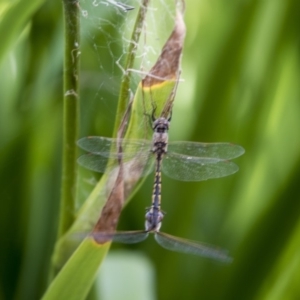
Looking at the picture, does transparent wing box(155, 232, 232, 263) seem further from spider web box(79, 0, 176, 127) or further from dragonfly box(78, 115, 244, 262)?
spider web box(79, 0, 176, 127)

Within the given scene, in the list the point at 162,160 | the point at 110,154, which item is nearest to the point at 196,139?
the point at 162,160

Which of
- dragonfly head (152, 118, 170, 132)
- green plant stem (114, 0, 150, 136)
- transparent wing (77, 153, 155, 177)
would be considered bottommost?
transparent wing (77, 153, 155, 177)

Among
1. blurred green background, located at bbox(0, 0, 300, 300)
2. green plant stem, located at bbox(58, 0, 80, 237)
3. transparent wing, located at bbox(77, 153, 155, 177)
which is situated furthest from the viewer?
blurred green background, located at bbox(0, 0, 300, 300)

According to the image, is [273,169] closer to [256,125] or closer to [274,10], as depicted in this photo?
[256,125]

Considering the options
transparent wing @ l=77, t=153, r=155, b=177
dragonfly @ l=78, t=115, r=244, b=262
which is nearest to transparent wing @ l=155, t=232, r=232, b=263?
dragonfly @ l=78, t=115, r=244, b=262

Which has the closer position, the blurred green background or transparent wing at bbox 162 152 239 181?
transparent wing at bbox 162 152 239 181

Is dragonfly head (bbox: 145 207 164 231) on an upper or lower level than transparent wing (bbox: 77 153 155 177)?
lower

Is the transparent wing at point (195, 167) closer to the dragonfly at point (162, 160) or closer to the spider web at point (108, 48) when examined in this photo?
the dragonfly at point (162, 160)
